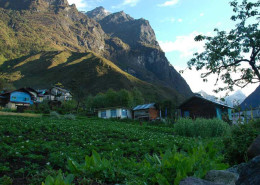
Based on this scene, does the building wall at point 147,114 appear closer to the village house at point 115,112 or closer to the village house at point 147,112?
the village house at point 147,112

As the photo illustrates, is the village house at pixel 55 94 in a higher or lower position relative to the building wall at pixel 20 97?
higher

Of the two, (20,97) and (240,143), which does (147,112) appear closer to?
(20,97)

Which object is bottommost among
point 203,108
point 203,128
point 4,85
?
point 203,128

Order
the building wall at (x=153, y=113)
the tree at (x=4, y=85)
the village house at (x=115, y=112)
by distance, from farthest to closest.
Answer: the tree at (x=4, y=85) < the building wall at (x=153, y=113) < the village house at (x=115, y=112)

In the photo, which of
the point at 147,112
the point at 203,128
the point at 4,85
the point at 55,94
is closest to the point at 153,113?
the point at 147,112

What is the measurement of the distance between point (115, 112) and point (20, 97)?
125 feet

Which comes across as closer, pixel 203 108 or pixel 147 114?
pixel 203 108

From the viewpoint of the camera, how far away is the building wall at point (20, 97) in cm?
6838

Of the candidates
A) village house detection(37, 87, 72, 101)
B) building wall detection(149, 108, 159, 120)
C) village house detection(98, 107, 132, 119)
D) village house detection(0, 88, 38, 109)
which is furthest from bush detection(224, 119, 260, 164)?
village house detection(37, 87, 72, 101)

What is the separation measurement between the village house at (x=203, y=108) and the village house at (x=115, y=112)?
17204mm

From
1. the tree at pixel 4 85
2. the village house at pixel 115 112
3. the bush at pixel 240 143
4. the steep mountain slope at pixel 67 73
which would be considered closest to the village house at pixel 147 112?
the village house at pixel 115 112

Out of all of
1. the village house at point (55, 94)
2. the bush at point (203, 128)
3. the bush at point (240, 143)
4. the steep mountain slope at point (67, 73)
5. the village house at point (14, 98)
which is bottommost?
the bush at point (203, 128)

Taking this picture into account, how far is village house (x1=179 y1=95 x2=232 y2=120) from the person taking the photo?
127 feet

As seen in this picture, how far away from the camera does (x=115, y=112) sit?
A: 53656 millimetres
